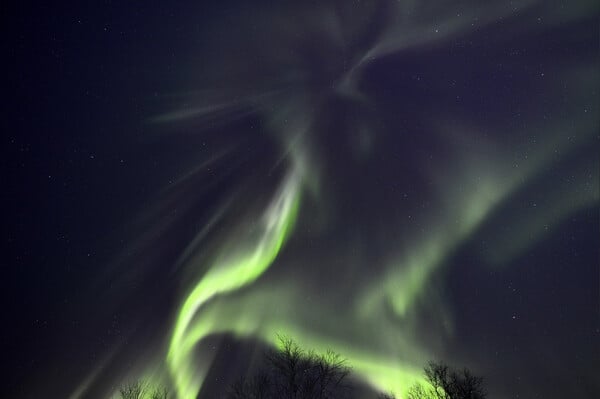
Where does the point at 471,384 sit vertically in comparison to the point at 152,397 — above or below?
above

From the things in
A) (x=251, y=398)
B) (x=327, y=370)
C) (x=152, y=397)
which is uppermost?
(x=327, y=370)

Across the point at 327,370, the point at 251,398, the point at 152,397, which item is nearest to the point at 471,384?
the point at 327,370

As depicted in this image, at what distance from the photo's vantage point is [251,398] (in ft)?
88.6

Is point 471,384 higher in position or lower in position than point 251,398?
higher

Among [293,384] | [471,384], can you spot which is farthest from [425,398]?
[293,384]

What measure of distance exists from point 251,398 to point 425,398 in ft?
43.4

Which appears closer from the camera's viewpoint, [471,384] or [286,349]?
[471,384]

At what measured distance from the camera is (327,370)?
2656cm

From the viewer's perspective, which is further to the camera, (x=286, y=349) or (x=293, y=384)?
(x=286, y=349)

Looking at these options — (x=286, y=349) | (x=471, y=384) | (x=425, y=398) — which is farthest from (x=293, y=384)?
(x=471, y=384)

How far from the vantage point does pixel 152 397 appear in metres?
26.7

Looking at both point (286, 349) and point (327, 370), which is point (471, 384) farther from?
point (286, 349)

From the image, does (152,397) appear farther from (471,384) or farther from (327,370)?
(471,384)

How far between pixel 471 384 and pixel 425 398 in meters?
4.14
